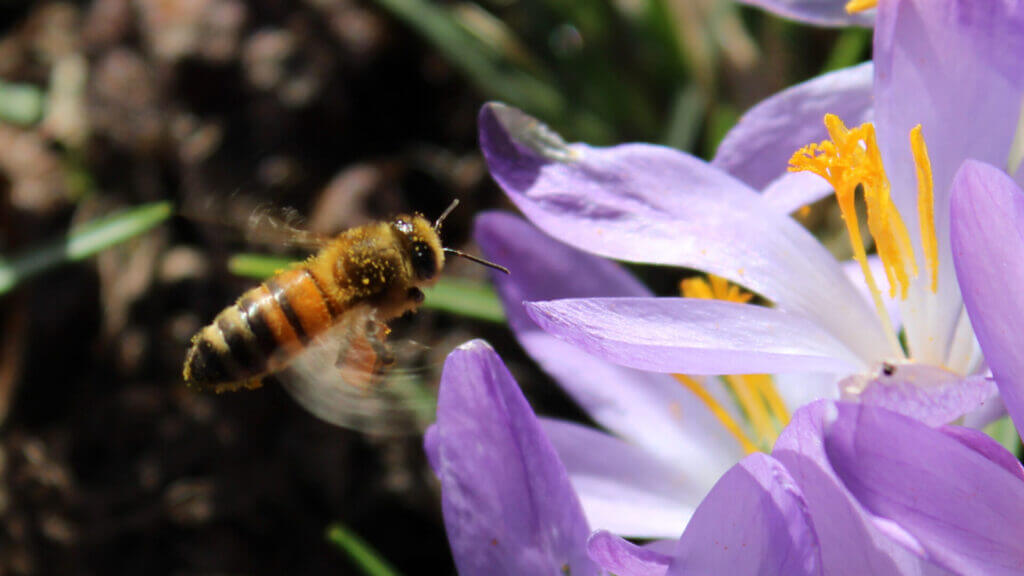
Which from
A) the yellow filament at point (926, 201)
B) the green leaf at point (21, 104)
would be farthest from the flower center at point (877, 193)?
the green leaf at point (21, 104)

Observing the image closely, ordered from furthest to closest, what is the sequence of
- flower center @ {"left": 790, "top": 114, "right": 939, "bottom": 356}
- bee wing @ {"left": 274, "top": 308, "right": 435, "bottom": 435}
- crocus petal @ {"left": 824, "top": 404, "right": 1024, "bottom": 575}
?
bee wing @ {"left": 274, "top": 308, "right": 435, "bottom": 435} → flower center @ {"left": 790, "top": 114, "right": 939, "bottom": 356} → crocus petal @ {"left": 824, "top": 404, "right": 1024, "bottom": 575}

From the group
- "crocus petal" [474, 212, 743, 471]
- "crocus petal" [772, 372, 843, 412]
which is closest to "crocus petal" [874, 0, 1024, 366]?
"crocus petal" [772, 372, 843, 412]

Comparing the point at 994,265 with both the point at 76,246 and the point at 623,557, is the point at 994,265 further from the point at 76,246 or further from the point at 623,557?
the point at 76,246

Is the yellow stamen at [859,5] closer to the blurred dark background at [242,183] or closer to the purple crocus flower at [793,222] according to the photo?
the purple crocus flower at [793,222]

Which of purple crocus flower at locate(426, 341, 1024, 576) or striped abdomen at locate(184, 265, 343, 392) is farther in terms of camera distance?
striped abdomen at locate(184, 265, 343, 392)

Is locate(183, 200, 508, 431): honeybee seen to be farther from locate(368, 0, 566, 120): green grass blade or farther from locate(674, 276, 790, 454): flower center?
locate(368, 0, 566, 120): green grass blade

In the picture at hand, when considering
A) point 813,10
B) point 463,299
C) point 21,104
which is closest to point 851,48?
point 813,10

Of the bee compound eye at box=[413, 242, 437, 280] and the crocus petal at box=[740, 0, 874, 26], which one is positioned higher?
the crocus petal at box=[740, 0, 874, 26]
